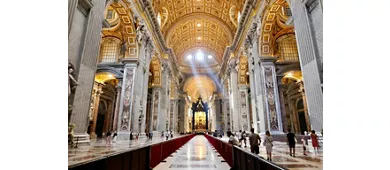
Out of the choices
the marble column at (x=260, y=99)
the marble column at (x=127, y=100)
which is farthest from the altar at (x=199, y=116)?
the marble column at (x=127, y=100)

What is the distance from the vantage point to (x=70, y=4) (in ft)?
16.8

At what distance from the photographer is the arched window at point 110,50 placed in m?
14.5

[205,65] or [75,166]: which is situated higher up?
[205,65]

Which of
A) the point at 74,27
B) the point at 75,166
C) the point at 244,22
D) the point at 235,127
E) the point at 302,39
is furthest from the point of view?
the point at 235,127

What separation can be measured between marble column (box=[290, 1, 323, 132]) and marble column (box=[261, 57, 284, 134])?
435 cm

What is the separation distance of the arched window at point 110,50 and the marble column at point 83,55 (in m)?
8.07

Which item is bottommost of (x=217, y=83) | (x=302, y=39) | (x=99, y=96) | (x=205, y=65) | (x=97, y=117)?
(x=97, y=117)

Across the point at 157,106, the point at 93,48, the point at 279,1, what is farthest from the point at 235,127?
the point at 93,48

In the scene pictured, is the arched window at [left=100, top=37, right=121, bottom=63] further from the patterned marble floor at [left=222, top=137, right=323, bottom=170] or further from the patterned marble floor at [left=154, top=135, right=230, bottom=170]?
the patterned marble floor at [left=222, top=137, right=323, bottom=170]

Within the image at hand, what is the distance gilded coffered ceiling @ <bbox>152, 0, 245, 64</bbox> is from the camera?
1848 cm

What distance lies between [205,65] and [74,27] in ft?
98.9

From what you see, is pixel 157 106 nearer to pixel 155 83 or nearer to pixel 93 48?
pixel 155 83

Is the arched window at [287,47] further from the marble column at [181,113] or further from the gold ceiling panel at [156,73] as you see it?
the marble column at [181,113]

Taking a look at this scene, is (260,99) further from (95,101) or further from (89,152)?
(95,101)
